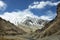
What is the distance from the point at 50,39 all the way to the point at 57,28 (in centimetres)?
3294

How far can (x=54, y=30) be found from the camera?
164 metres

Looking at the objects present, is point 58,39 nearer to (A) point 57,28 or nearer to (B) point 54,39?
(B) point 54,39

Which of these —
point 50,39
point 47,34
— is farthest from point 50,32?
point 50,39

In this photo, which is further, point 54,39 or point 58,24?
point 58,24

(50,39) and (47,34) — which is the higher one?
(47,34)

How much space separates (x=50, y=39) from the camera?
13538cm

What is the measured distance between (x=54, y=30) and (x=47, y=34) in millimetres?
7561

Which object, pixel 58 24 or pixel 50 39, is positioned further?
pixel 58 24

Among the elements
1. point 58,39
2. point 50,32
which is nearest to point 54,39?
point 58,39

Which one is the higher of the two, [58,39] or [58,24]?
[58,24]

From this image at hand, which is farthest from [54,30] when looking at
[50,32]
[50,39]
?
[50,39]

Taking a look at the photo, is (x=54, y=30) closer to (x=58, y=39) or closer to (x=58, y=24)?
(x=58, y=24)

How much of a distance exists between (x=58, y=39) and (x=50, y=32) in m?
35.3

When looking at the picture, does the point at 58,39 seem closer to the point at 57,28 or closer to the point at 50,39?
the point at 50,39
